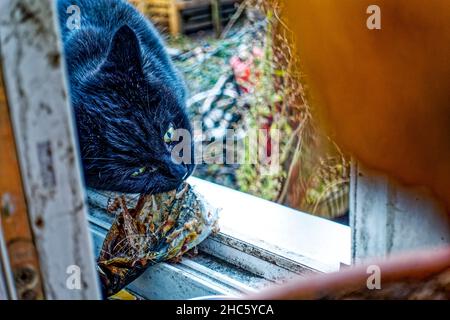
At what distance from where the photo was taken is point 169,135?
166 centimetres

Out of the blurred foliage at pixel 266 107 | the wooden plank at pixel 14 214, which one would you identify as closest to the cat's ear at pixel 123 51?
the blurred foliage at pixel 266 107

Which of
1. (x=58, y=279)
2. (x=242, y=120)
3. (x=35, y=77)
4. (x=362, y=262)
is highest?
(x=35, y=77)

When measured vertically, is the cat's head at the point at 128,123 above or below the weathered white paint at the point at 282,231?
above

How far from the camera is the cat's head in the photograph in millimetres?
1577

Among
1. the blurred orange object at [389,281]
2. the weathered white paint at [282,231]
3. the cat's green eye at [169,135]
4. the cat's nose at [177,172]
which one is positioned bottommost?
the blurred orange object at [389,281]

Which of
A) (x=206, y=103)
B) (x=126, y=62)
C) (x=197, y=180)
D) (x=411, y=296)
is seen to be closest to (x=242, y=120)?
(x=206, y=103)

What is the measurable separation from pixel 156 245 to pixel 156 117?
0.39 m

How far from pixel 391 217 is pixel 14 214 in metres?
1.03

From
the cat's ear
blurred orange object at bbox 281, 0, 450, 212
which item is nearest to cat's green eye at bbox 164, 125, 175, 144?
the cat's ear

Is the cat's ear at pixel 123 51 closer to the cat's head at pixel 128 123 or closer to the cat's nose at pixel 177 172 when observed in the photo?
the cat's head at pixel 128 123

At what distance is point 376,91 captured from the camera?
5.04 feet

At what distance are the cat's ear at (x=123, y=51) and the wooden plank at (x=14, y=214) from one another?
1.75 feet

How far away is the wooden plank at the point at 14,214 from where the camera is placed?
A: 1094mm

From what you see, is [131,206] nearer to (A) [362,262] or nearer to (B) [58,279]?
(B) [58,279]
